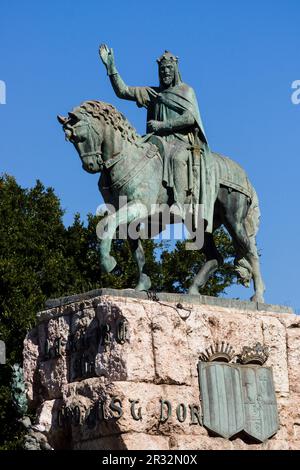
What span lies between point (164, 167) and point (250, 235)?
6.10 feet

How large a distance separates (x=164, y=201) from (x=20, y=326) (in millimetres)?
13050

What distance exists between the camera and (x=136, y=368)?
14.2 m

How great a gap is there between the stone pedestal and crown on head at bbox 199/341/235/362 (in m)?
0.07

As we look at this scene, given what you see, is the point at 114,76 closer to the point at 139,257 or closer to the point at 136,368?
the point at 139,257

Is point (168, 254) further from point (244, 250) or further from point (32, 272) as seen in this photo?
point (244, 250)

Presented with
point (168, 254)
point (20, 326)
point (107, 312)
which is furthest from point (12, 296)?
point (107, 312)

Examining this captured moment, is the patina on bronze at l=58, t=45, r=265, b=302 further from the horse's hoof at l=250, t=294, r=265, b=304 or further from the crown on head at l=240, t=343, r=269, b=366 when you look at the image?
the crown on head at l=240, t=343, r=269, b=366

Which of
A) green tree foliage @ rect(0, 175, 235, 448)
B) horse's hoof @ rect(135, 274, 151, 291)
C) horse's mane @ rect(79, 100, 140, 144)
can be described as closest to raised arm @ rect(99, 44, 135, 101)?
horse's mane @ rect(79, 100, 140, 144)

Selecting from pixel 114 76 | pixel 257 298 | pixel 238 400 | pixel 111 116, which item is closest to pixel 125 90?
pixel 114 76

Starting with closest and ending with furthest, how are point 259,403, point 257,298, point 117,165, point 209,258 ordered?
point 259,403 → point 117,165 → point 257,298 → point 209,258

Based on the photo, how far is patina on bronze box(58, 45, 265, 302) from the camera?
51.0 ft

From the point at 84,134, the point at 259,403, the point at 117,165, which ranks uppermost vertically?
the point at 84,134

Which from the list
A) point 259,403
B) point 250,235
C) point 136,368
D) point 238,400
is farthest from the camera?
point 250,235

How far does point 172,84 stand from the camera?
1673cm
